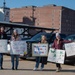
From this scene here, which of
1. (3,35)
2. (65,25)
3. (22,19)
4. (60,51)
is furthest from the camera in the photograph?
(22,19)

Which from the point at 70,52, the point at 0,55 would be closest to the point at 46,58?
the point at 70,52

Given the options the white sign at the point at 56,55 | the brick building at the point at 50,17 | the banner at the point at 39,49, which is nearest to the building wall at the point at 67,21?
the brick building at the point at 50,17

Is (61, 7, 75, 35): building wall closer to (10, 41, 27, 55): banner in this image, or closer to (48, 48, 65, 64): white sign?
(10, 41, 27, 55): banner

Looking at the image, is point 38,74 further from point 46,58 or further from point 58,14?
point 58,14

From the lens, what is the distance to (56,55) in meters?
11.2

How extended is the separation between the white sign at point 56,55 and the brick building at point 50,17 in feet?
349

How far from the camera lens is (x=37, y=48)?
38.0 feet

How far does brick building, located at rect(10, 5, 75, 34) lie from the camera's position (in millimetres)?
119500

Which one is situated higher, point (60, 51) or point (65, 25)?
point (65, 25)

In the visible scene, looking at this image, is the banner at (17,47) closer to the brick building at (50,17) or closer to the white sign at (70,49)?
the white sign at (70,49)

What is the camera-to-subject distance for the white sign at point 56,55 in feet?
36.0

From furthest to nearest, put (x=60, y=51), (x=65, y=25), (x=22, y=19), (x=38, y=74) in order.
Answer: (x=22, y=19)
(x=65, y=25)
(x=60, y=51)
(x=38, y=74)

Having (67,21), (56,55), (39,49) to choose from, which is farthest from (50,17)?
(56,55)

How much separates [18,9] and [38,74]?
12436 centimetres
